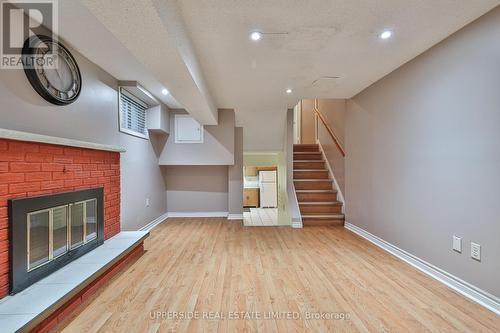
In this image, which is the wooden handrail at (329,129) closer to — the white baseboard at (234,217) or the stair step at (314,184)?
the stair step at (314,184)

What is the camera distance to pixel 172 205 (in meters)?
5.18

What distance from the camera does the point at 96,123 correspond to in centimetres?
271

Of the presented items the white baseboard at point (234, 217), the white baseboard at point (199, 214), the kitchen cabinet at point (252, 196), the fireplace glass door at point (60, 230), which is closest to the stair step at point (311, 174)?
the white baseboard at point (234, 217)

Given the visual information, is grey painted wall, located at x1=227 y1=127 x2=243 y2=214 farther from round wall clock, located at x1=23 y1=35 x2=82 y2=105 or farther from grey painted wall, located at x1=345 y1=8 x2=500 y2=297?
round wall clock, located at x1=23 y1=35 x2=82 y2=105

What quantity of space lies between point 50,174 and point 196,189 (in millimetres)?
3304

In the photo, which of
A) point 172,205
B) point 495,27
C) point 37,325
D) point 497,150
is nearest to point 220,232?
point 172,205

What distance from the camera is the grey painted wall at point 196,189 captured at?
518 cm

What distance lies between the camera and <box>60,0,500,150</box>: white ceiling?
5.32 feet

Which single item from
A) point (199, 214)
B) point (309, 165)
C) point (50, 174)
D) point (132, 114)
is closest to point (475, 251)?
point (50, 174)

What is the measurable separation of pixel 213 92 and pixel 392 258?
325cm

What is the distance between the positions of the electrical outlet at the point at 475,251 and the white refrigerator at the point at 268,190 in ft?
24.4

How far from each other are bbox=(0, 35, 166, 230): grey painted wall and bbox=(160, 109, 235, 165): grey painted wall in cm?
36

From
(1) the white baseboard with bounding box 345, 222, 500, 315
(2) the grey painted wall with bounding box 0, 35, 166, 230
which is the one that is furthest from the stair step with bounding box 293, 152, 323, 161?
(2) the grey painted wall with bounding box 0, 35, 166, 230

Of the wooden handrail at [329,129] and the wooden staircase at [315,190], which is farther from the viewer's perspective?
the wooden handrail at [329,129]
